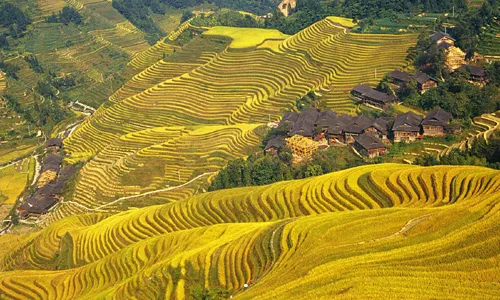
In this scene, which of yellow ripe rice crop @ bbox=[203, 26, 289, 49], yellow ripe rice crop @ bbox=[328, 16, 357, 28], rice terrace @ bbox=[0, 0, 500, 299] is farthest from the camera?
yellow ripe rice crop @ bbox=[203, 26, 289, 49]

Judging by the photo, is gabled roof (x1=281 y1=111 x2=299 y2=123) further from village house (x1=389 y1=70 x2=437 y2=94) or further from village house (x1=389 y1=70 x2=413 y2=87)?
village house (x1=389 y1=70 x2=437 y2=94)

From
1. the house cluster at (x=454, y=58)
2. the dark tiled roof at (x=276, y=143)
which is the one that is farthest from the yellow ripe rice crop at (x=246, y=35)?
the dark tiled roof at (x=276, y=143)

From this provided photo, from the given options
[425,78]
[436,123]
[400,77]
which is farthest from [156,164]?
[425,78]

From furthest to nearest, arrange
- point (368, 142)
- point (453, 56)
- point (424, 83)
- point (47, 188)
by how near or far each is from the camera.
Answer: point (47, 188)
point (453, 56)
point (424, 83)
point (368, 142)

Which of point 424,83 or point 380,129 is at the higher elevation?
point 424,83

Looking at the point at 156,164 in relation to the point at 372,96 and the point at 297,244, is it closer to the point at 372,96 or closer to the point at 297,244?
the point at 372,96

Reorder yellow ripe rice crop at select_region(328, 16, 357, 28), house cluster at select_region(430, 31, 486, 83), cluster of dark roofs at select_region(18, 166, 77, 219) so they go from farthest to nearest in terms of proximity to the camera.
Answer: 1. yellow ripe rice crop at select_region(328, 16, 357, 28)
2. cluster of dark roofs at select_region(18, 166, 77, 219)
3. house cluster at select_region(430, 31, 486, 83)

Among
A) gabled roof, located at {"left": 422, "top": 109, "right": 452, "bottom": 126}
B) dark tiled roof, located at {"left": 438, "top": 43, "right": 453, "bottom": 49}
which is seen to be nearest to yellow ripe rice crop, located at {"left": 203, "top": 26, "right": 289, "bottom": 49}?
dark tiled roof, located at {"left": 438, "top": 43, "right": 453, "bottom": 49}
